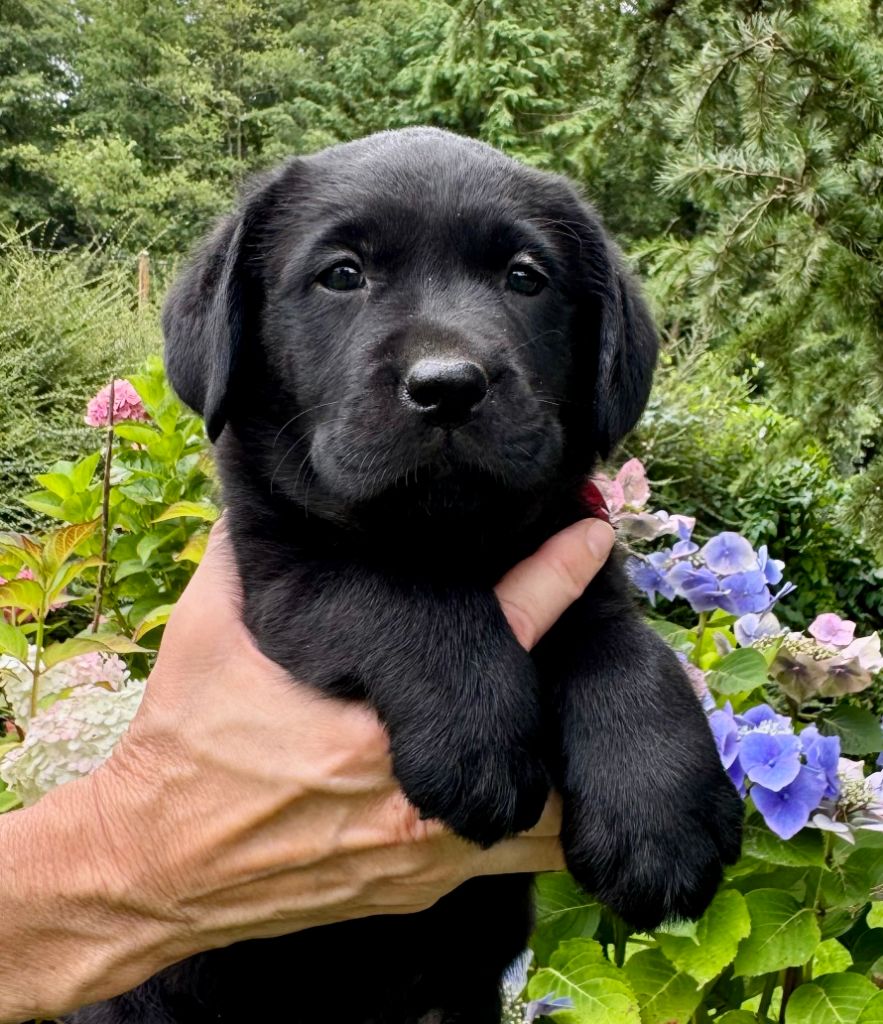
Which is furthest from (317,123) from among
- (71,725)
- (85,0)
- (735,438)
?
(71,725)

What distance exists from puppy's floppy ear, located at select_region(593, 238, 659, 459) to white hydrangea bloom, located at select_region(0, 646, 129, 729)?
3.52 ft

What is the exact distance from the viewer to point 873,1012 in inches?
56.7

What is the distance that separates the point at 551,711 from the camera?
1.50m

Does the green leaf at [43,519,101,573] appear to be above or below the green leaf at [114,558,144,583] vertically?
above

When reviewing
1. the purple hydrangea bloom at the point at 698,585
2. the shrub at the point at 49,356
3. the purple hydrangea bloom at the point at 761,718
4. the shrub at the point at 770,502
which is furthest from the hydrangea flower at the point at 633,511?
the shrub at the point at 770,502

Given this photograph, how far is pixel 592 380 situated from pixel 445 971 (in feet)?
3.48

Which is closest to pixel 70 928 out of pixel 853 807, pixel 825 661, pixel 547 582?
pixel 547 582

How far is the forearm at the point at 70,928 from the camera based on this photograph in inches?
58.6

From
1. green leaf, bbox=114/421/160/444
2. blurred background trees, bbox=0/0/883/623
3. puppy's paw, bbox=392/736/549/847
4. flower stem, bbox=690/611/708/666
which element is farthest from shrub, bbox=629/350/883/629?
puppy's paw, bbox=392/736/549/847

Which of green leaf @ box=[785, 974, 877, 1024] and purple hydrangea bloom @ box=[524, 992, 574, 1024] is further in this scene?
purple hydrangea bloom @ box=[524, 992, 574, 1024]

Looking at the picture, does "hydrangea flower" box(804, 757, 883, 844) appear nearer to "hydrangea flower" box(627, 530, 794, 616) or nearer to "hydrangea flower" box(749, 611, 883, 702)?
"hydrangea flower" box(749, 611, 883, 702)

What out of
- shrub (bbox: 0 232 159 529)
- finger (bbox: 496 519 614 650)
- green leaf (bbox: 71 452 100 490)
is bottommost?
shrub (bbox: 0 232 159 529)

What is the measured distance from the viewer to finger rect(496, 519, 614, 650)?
4.84ft

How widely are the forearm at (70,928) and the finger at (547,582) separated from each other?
0.70 m
